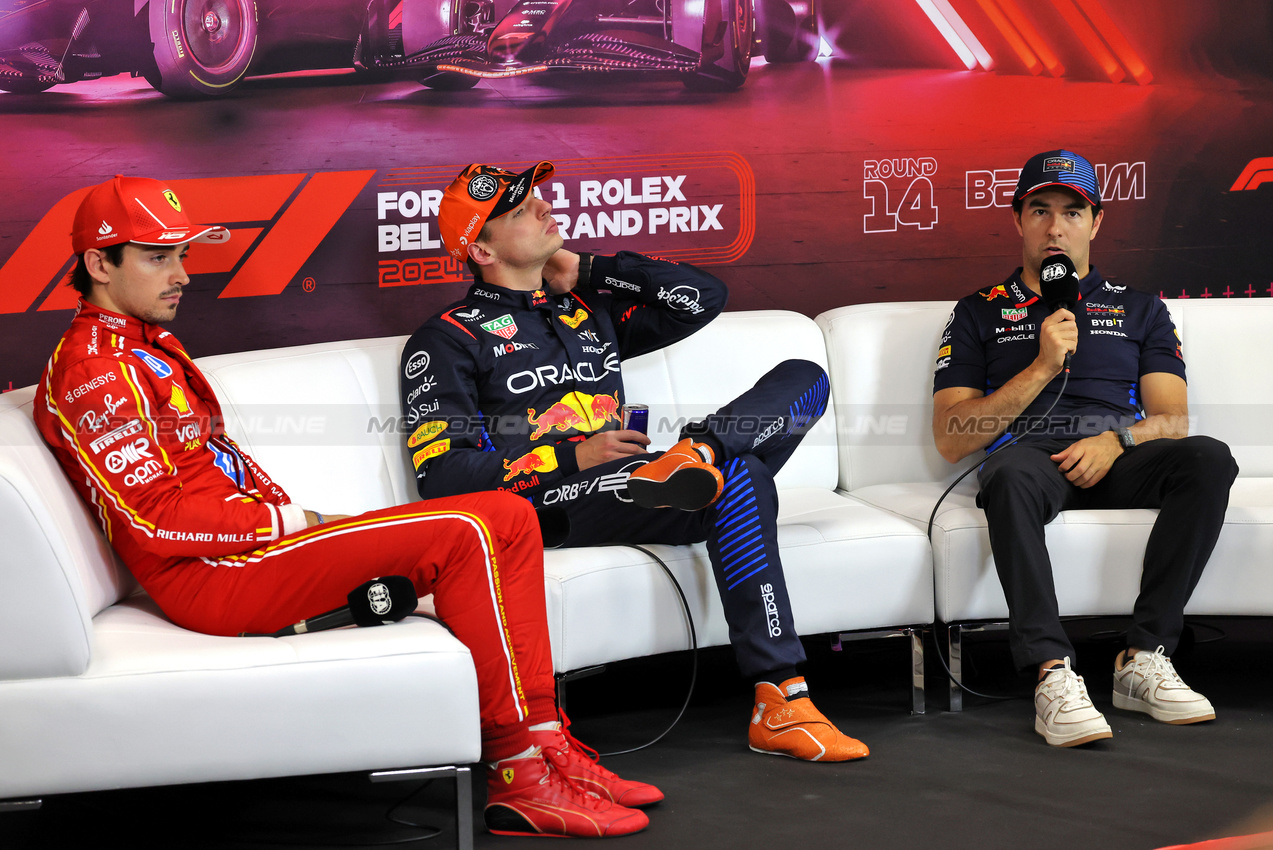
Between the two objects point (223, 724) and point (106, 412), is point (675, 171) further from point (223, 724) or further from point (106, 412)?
point (223, 724)

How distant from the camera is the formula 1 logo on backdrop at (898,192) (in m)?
3.65

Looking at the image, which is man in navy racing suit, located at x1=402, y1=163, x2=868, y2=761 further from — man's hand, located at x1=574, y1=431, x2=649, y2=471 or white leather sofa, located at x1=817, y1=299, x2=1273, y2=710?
white leather sofa, located at x1=817, y1=299, x2=1273, y2=710

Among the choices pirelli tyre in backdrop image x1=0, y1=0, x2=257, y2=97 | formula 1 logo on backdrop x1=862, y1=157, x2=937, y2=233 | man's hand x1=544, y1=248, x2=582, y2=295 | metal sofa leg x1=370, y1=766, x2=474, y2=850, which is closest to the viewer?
metal sofa leg x1=370, y1=766, x2=474, y2=850

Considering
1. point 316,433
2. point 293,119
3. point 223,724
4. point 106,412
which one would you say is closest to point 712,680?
point 316,433

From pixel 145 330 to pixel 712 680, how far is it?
1.61 m

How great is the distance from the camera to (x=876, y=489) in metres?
3.04

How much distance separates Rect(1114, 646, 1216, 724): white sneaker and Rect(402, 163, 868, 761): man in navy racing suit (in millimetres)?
681

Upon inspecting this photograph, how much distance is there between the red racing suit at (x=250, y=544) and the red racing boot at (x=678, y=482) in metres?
0.32

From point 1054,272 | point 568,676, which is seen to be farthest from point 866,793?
point 1054,272

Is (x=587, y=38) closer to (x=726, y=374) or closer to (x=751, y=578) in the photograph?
(x=726, y=374)

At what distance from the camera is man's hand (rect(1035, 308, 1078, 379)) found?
2.76 meters

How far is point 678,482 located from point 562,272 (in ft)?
2.78

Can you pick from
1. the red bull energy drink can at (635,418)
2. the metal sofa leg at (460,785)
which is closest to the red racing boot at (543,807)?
the metal sofa leg at (460,785)

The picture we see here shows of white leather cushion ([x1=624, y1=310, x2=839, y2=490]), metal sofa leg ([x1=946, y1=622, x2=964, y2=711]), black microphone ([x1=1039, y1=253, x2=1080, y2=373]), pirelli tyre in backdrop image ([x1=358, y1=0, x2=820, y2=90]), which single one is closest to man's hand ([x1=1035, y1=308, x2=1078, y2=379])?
black microphone ([x1=1039, y1=253, x2=1080, y2=373])
